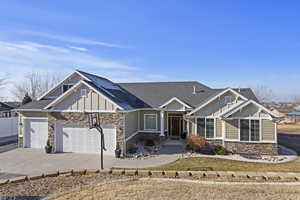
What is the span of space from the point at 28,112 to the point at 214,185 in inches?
608

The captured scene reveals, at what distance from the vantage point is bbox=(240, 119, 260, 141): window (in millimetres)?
14578

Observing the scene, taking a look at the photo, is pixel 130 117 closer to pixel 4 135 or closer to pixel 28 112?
pixel 28 112

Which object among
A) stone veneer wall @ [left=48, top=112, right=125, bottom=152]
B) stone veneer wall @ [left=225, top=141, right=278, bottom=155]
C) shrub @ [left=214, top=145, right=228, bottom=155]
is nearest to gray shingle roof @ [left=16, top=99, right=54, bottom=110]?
stone veneer wall @ [left=48, top=112, right=125, bottom=152]

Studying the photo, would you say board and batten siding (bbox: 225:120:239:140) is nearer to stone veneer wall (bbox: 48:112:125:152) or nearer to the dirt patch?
stone veneer wall (bbox: 48:112:125:152)

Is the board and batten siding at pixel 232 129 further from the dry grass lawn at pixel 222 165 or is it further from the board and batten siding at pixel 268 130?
the dry grass lawn at pixel 222 165

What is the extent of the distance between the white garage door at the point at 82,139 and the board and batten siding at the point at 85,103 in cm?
145

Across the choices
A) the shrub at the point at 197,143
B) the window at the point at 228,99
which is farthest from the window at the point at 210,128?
the window at the point at 228,99

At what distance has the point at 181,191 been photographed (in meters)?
7.07

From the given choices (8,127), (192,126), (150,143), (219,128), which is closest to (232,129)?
(219,128)

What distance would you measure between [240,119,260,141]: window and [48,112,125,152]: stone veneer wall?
8.98 meters

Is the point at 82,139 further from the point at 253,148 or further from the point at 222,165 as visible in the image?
the point at 253,148

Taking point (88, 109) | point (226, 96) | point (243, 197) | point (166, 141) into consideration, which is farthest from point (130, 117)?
point (243, 197)

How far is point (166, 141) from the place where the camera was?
18.3 m

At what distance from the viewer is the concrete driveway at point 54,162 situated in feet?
36.2
